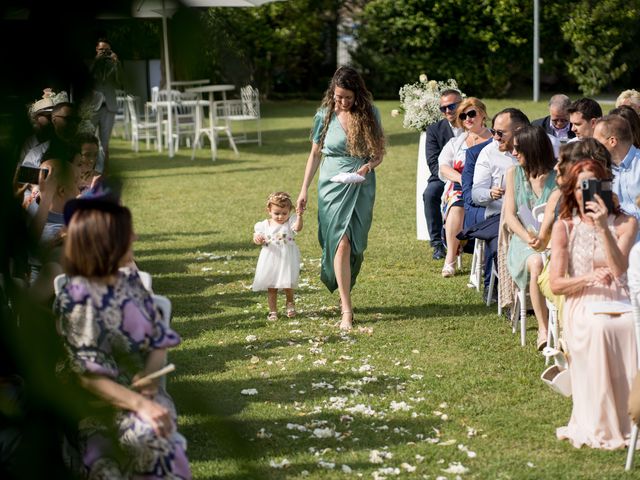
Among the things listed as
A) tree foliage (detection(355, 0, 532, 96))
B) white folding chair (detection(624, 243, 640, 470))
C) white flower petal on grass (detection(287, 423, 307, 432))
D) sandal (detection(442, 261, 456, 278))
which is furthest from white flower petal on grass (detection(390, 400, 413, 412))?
tree foliage (detection(355, 0, 532, 96))

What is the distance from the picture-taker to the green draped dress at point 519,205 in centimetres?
676

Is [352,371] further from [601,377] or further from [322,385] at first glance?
[601,377]

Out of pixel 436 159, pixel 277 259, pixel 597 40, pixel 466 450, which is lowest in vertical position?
pixel 466 450

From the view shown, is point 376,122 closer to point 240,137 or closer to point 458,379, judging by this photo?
point 458,379

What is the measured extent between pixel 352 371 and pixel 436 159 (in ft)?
13.1

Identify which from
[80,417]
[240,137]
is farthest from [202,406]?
[240,137]

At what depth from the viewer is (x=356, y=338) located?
7160 millimetres

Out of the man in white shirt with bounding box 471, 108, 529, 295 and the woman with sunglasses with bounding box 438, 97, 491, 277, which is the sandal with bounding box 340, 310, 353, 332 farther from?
the woman with sunglasses with bounding box 438, 97, 491, 277

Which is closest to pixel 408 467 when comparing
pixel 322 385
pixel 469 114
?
pixel 322 385

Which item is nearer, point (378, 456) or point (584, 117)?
point (378, 456)

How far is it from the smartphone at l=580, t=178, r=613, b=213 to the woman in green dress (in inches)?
102

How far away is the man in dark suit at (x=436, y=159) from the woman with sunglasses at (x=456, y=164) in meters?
0.35

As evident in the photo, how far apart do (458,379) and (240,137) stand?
16.4 m

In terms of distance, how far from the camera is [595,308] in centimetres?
500
